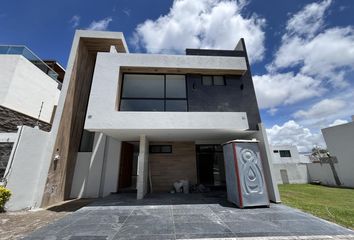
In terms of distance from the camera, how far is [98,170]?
855 cm

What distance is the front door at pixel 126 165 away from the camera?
9.03m

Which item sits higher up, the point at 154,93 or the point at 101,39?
the point at 101,39

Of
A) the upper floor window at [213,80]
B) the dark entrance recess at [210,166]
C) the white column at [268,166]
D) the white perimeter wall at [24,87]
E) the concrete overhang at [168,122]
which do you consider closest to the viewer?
the concrete overhang at [168,122]

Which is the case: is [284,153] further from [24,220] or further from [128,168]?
[24,220]

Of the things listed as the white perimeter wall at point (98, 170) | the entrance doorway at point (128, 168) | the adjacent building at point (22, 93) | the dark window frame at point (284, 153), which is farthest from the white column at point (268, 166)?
the dark window frame at point (284, 153)

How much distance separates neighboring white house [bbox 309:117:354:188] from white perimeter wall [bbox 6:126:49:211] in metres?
21.8

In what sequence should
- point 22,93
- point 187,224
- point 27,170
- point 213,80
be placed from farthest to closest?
point 22,93 → point 213,80 → point 27,170 → point 187,224

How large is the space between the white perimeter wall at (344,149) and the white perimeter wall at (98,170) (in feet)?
62.0

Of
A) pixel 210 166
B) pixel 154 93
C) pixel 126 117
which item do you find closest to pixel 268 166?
pixel 210 166

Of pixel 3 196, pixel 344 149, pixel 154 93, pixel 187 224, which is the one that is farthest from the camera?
pixel 344 149

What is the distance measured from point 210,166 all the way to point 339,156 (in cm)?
1336

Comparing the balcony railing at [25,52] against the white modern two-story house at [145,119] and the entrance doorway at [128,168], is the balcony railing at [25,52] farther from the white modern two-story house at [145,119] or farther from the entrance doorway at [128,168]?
the entrance doorway at [128,168]

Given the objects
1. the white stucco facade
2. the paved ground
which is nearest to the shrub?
the paved ground

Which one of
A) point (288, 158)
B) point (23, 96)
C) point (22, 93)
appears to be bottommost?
point (288, 158)
